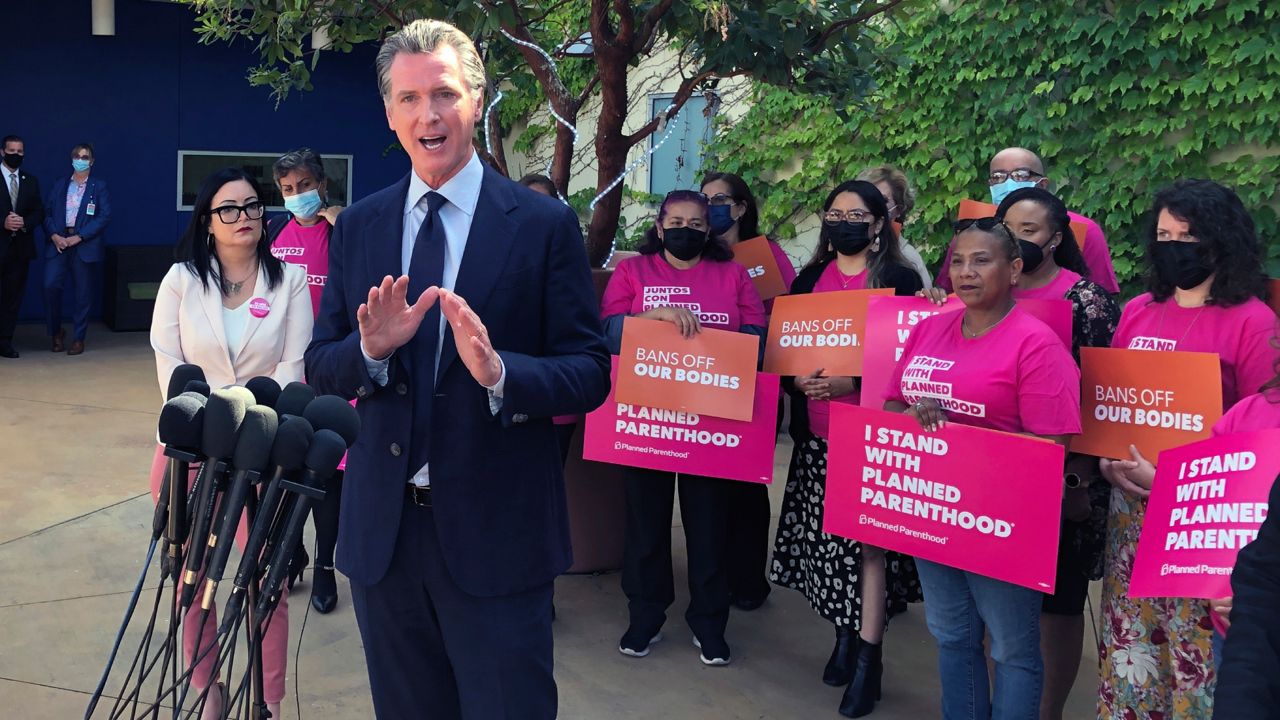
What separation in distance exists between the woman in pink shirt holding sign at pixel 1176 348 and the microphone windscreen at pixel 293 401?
2.52 meters

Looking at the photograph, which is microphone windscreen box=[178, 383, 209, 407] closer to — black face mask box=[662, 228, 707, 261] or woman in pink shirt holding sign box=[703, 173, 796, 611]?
black face mask box=[662, 228, 707, 261]

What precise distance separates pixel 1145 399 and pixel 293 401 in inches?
106

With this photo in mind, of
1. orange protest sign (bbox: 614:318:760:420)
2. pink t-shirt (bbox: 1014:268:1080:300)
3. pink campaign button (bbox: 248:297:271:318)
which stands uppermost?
pink t-shirt (bbox: 1014:268:1080:300)

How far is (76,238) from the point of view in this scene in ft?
38.9

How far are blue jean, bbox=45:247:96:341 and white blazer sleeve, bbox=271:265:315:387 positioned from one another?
9.01 m

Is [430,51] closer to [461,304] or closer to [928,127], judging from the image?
[461,304]

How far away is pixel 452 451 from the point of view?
2502 millimetres

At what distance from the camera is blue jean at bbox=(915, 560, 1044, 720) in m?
3.60

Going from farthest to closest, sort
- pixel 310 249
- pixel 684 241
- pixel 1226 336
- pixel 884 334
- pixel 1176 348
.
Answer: pixel 310 249, pixel 684 241, pixel 884 334, pixel 1176 348, pixel 1226 336

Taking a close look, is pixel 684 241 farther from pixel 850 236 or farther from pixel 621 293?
pixel 850 236

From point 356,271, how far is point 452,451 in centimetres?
49

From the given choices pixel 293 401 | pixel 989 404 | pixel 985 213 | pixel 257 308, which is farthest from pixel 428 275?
pixel 985 213

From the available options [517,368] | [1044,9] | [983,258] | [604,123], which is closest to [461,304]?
[517,368]

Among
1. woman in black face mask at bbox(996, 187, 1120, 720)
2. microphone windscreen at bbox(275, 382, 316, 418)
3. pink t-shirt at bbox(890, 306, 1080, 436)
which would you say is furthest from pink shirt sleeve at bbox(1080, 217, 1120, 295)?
microphone windscreen at bbox(275, 382, 316, 418)
